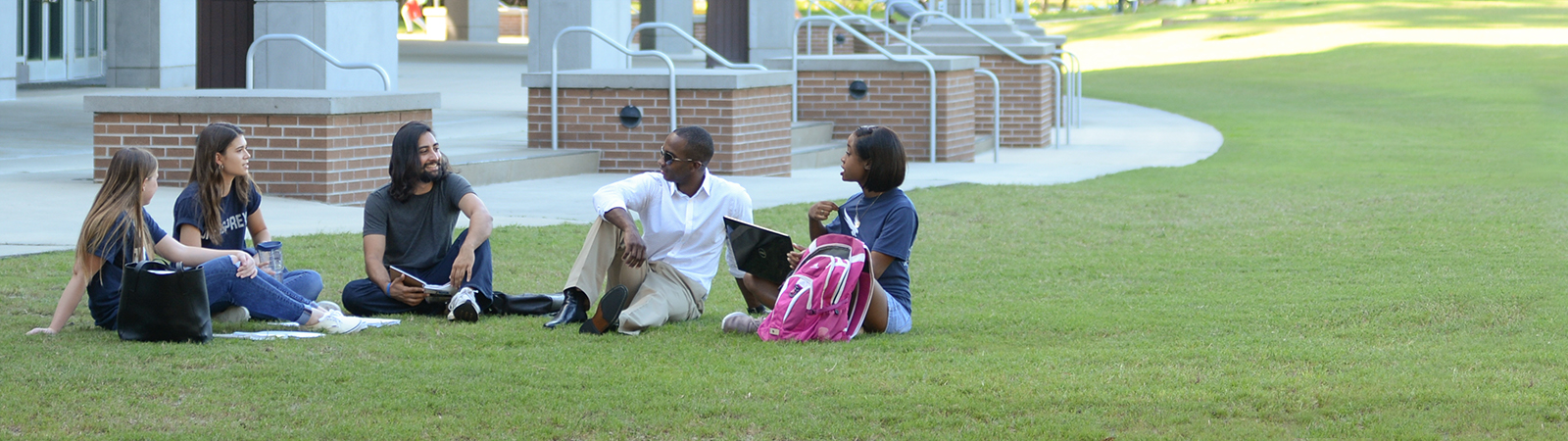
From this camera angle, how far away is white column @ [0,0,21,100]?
16.7 meters

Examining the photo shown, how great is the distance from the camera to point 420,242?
247 inches

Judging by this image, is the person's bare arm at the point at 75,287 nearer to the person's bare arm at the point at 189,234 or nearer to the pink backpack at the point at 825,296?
the person's bare arm at the point at 189,234

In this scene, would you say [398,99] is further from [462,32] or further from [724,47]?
[462,32]

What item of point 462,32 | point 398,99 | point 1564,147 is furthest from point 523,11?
point 398,99

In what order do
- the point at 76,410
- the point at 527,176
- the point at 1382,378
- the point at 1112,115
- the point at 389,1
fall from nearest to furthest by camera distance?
the point at 76,410 → the point at 1382,378 → the point at 527,176 → the point at 389,1 → the point at 1112,115

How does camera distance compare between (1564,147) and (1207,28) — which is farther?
(1207,28)

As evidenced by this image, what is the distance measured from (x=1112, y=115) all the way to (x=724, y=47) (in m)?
7.20

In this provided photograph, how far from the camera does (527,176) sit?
1187 centimetres

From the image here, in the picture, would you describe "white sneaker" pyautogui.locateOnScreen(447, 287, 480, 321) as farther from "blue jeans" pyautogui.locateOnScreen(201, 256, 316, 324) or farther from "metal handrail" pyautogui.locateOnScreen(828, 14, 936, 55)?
"metal handrail" pyautogui.locateOnScreen(828, 14, 936, 55)

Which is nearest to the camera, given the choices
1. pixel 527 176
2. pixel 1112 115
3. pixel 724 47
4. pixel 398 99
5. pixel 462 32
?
pixel 398 99

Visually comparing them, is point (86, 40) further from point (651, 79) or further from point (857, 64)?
point (651, 79)

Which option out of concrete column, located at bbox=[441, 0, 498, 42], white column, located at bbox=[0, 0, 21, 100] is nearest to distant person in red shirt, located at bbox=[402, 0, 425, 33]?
concrete column, located at bbox=[441, 0, 498, 42]

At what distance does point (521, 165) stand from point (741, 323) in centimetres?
620

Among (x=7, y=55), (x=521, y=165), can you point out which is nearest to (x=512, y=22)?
(x=7, y=55)
